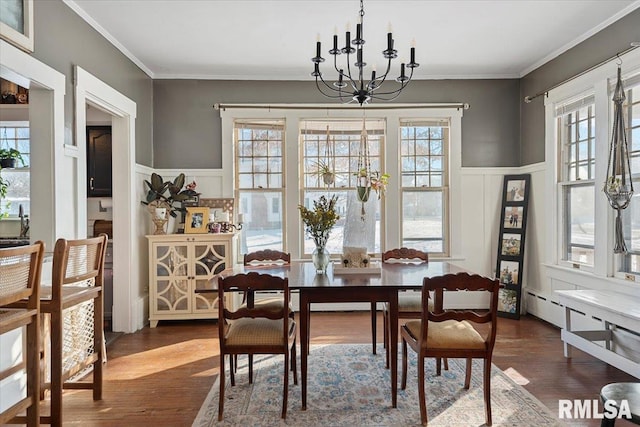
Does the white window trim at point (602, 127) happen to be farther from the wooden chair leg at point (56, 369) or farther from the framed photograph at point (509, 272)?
the wooden chair leg at point (56, 369)

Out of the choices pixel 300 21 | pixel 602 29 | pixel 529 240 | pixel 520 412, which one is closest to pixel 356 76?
pixel 300 21

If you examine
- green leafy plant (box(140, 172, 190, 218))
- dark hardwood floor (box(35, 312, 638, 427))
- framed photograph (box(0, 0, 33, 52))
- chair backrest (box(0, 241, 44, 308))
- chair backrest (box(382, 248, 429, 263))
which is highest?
framed photograph (box(0, 0, 33, 52))

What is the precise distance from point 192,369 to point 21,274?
5.60 ft

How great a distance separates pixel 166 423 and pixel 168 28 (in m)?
3.15

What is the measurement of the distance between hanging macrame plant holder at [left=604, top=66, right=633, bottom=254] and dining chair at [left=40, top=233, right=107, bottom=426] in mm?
3887

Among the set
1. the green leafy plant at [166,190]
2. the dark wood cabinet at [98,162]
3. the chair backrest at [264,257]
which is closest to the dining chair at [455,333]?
the chair backrest at [264,257]

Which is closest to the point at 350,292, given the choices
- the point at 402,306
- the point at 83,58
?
the point at 402,306

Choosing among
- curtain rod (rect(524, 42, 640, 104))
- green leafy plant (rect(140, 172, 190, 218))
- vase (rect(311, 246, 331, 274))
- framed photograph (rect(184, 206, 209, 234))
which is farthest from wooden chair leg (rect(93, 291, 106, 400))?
curtain rod (rect(524, 42, 640, 104))

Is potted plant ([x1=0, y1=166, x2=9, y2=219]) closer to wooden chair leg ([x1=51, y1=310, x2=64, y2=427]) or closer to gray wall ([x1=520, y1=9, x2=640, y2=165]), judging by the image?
wooden chair leg ([x1=51, y1=310, x2=64, y2=427])

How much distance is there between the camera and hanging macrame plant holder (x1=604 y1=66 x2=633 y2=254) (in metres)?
3.28

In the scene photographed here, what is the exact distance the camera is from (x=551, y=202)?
14.3ft

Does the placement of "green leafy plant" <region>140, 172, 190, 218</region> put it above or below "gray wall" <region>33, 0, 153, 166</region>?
below

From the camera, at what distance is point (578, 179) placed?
13.3 ft

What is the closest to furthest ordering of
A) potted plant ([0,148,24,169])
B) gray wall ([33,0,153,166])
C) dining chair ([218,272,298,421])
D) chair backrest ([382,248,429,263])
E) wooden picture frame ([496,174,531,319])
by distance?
dining chair ([218,272,298,421]) < gray wall ([33,0,153,166]) < chair backrest ([382,248,429,263]) < potted plant ([0,148,24,169]) < wooden picture frame ([496,174,531,319])
